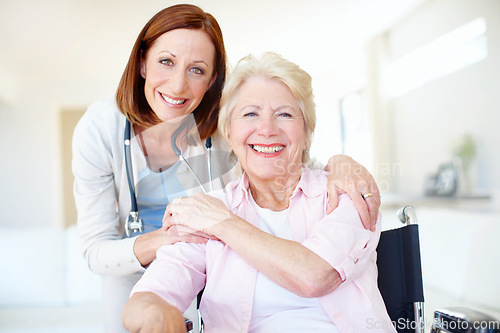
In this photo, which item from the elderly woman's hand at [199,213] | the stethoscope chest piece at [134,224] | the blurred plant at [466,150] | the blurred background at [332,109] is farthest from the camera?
the blurred plant at [466,150]

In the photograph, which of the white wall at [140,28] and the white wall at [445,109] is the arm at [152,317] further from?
the white wall at [445,109]

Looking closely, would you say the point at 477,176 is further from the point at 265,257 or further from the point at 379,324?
the point at 265,257

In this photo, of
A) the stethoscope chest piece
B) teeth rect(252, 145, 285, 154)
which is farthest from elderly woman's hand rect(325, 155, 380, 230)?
the stethoscope chest piece

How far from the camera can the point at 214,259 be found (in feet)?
2.72

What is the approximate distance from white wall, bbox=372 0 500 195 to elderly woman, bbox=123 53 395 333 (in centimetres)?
169

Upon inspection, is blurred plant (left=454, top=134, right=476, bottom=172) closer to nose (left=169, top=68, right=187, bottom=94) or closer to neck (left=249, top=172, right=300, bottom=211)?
neck (left=249, top=172, right=300, bottom=211)

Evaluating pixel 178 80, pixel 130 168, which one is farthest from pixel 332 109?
pixel 130 168

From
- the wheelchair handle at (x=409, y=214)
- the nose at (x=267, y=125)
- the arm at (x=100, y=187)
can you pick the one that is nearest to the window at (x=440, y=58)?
the wheelchair handle at (x=409, y=214)

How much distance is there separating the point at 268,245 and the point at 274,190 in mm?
218

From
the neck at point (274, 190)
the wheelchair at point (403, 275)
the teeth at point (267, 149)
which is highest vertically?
the teeth at point (267, 149)

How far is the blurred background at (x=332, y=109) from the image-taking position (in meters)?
1.15

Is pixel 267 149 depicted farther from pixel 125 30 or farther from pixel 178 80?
pixel 125 30

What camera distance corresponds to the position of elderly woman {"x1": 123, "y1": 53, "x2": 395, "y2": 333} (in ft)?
2.40

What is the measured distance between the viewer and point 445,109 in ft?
9.73
